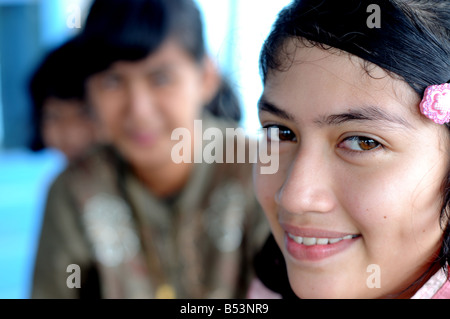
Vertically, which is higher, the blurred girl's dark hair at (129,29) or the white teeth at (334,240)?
the blurred girl's dark hair at (129,29)

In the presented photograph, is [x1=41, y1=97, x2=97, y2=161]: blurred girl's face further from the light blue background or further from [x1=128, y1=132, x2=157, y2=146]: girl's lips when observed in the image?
[x1=128, y1=132, x2=157, y2=146]: girl's lips

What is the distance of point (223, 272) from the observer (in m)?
1.21

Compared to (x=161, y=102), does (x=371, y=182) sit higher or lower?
lower

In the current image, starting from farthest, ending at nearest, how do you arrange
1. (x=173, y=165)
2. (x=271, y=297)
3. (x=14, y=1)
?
(x=14, y=1) → (x=173, y=165) → (x=271, y=297)

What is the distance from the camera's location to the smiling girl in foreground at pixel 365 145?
0.55 meters

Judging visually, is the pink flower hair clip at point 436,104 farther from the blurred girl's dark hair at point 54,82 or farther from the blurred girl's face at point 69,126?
the blurred girl's face at point 69,126

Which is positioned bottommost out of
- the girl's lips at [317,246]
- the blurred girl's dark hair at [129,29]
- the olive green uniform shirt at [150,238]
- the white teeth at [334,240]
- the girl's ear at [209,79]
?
the olive green uniform shirt at [150,238]

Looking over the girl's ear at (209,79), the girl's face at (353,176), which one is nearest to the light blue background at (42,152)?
the girl's ear at (209,79)

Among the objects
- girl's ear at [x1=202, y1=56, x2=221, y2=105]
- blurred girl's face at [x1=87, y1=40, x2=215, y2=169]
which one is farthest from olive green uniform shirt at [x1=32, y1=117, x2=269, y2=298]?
girl's ear at [x1=202, y1=56, x2=221, y2=105]

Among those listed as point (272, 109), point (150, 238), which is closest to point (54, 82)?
point (150, 238)

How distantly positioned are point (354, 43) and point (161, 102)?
718mm

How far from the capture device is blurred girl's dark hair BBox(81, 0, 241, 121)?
113cm
